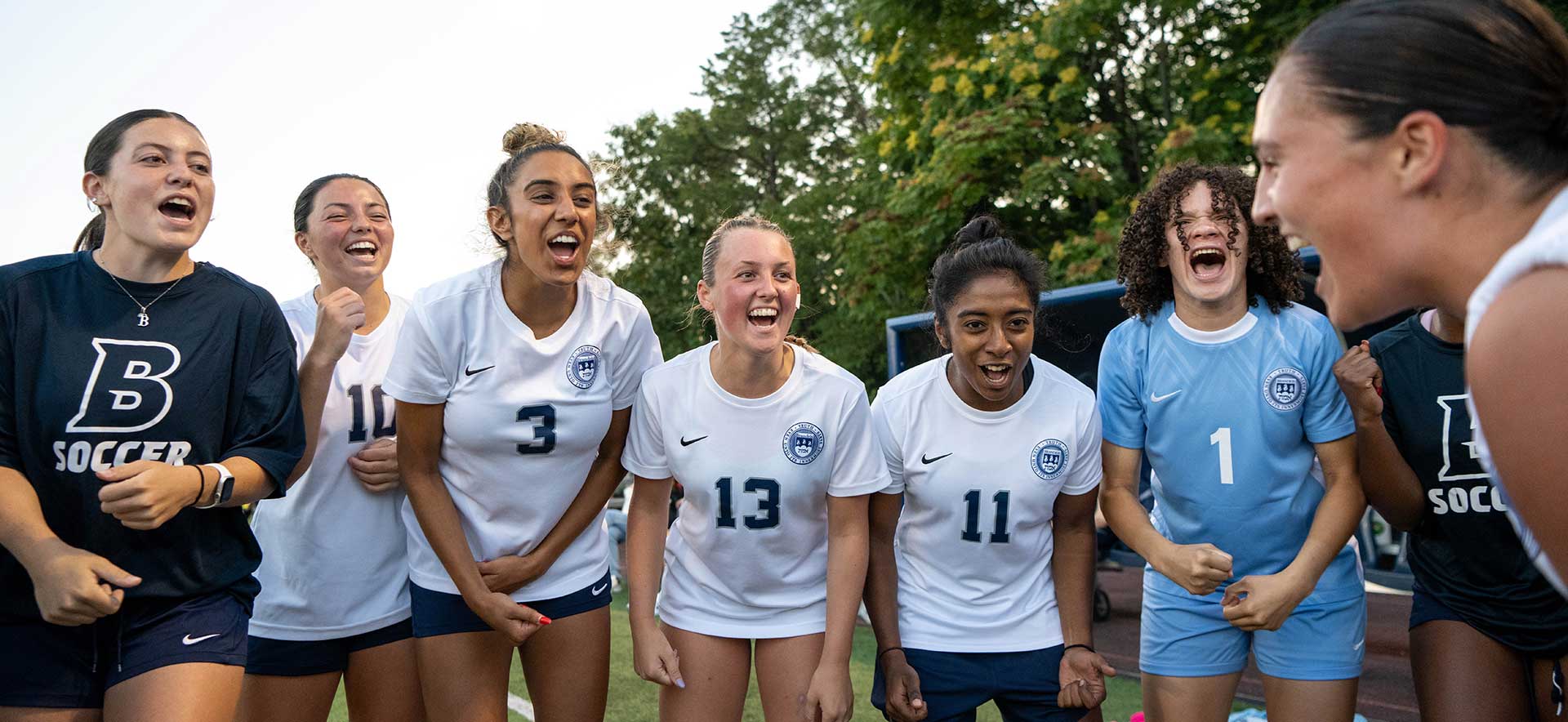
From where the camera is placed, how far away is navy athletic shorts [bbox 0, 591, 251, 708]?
2842 millimetres

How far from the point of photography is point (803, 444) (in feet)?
12.0

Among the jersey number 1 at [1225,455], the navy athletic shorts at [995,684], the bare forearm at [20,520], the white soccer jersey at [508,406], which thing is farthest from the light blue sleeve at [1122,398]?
the bare forearm at [20,520]

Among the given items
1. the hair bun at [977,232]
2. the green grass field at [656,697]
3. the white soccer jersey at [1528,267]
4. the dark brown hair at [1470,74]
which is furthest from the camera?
the green grass field at [656,697]

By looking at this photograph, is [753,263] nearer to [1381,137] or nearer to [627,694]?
[1381,137]

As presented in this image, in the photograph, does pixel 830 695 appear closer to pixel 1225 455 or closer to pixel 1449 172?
pixel 1225 455

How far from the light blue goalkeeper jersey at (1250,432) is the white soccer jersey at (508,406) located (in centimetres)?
190

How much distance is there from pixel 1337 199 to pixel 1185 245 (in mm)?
2168

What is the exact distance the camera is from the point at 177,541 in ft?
9.84

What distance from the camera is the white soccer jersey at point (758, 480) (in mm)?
3662

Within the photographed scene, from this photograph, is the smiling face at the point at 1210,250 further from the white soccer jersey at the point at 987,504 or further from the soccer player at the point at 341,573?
the soccer player at the point at 341,573

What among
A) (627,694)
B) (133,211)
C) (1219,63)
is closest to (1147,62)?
(1219,63)

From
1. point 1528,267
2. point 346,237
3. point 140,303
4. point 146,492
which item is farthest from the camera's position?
point 346,237

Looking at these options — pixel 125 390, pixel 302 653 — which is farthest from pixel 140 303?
pixel 302 653

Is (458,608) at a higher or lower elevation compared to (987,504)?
lower
